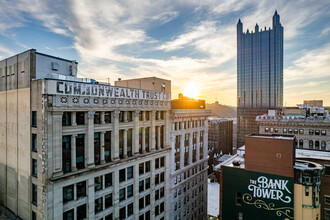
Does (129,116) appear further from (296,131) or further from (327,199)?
(296,131)

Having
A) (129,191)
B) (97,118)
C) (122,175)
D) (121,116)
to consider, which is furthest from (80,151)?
(129,191)

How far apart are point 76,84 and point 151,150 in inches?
902

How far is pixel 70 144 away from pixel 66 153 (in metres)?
1.44

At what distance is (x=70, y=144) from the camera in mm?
31953

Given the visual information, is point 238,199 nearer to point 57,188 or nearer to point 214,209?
point 57,188

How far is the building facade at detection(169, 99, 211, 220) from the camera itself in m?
53.7

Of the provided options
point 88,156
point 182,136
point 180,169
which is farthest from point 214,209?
point 88,156

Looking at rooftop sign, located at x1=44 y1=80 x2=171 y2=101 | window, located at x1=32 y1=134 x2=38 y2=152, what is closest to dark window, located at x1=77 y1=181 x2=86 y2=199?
window, located at x1=32 y1=134 x2=38 y2=152

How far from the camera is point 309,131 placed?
65688mm

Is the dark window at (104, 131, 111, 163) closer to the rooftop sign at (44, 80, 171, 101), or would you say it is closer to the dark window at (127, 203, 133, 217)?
the rooftop sign at (44, 80, 171, 101)

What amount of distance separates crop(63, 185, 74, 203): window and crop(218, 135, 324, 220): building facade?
28.4 metres

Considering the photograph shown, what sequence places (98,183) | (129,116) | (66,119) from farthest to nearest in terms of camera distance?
1. (129,116)
2. (98,183)
3. (66,119)

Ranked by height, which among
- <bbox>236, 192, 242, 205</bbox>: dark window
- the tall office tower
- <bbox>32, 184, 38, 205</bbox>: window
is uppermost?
the tall office tower

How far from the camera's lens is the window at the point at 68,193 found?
31203mm
